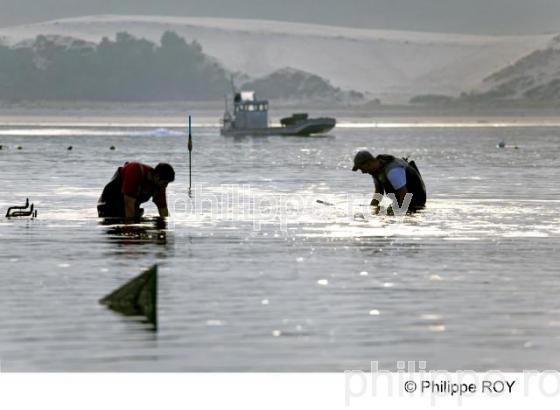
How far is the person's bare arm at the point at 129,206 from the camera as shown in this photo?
Answer: 3622 cm

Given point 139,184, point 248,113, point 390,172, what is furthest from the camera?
point 248,113

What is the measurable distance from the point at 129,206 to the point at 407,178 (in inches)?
302

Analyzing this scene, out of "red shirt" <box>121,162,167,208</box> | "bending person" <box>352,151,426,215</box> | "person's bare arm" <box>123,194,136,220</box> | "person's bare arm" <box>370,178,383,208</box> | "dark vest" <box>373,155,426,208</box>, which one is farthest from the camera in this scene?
"person's bare arm" <box>370,178,383,208</box>

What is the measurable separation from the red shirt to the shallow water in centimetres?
90

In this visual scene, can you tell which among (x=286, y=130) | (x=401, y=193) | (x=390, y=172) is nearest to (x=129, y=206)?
(x=390, y=172)

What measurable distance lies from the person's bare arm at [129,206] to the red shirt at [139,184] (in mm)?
126

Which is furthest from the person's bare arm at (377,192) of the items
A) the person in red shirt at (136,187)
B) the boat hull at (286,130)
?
the boat hull at (286,130)

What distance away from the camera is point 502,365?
778 inches

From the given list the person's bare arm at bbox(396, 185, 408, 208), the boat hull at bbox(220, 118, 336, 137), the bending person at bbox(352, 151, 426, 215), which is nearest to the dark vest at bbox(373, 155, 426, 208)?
the bending person at bbox(352, 151, 426, 215)

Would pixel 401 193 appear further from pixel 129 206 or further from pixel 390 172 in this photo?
pixel 129 206

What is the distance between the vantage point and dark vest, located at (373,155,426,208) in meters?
38.0

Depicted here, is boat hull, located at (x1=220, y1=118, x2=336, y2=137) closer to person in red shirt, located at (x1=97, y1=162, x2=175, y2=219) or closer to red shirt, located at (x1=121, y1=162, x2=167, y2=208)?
person in red shirt, located at (x1=97, y1=162, x2=175, y2=219)

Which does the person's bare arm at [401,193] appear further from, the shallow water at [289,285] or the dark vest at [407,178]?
the shallow water at [289,285]

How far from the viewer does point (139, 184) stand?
35.5 meters
